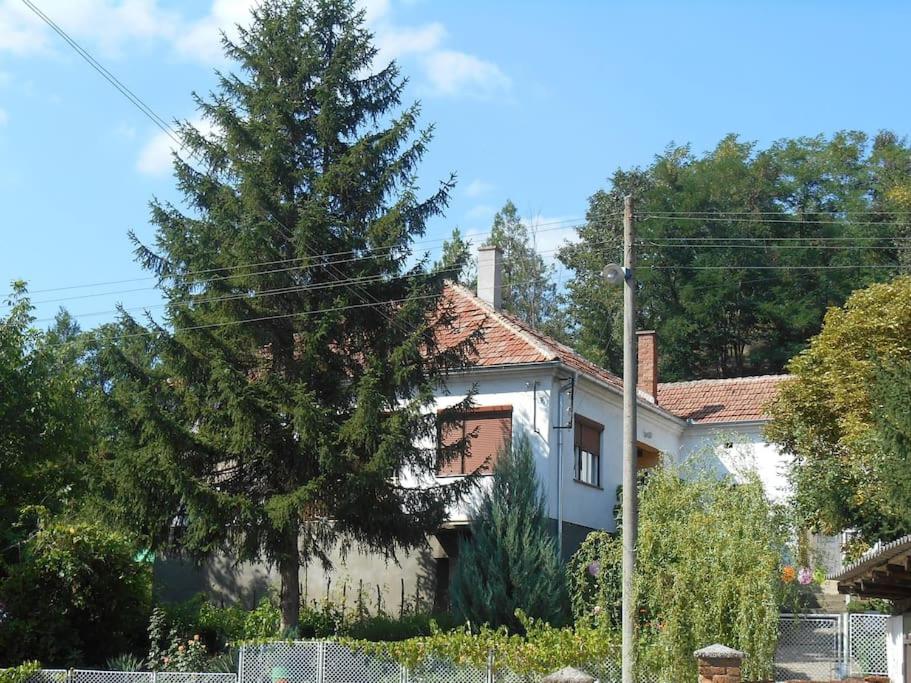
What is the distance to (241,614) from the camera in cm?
2402

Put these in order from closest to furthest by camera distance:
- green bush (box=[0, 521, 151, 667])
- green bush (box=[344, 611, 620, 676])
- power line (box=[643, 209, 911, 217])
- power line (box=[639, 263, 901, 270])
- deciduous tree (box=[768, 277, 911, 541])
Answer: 1. green bush (box=[344, 611, 620, 676])
2. green bush (box=[0, 521, 151, 667])
3. deciduous tree (box=[768, 277, 911, 541])
4. power line (box=[639, 263, 901, 270])
5. power line (box=[643, 209, 911, 217])

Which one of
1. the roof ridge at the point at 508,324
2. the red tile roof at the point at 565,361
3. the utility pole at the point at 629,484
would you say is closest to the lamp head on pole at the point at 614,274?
the utility pole at the point at 629,484

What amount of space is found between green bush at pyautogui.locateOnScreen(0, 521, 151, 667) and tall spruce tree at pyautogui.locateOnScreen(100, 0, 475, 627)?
2.77 ft

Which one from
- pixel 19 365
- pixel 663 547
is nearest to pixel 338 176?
pixel 19 365

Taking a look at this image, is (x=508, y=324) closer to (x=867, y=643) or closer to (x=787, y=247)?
(x=867, y=643)

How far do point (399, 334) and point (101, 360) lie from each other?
529cm

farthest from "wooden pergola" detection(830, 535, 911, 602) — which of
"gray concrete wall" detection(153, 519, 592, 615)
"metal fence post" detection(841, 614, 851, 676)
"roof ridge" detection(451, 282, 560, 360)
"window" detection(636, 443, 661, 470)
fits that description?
"window" detection(636, 443, 661, 470)

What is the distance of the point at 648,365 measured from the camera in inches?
1310

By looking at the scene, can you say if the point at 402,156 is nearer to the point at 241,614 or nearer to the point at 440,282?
the point at 440,282

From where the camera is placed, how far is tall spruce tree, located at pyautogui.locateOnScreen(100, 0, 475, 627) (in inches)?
806

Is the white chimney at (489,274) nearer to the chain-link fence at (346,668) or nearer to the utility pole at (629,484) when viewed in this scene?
the chain-link fence at (346,668)

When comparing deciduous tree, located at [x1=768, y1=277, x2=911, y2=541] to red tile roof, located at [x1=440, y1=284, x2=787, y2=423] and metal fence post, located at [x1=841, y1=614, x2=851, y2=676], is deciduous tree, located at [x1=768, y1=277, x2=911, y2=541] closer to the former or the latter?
red tile roof, located at [x1=440, y1=284, x2=787, y2=423]

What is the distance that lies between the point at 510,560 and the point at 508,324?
640 cm

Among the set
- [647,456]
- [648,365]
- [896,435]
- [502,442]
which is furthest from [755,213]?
[896,435]
